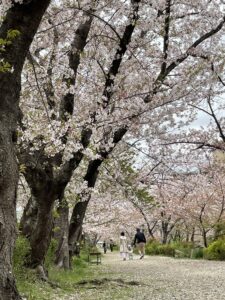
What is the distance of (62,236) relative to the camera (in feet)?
51.3

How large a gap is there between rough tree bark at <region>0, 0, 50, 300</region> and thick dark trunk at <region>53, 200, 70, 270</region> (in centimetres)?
992

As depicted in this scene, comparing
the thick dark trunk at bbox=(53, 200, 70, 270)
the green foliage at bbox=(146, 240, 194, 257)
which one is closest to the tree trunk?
the thick dark trunk at bbox=(53, 200, 70, 270)

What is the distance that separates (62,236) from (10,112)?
10.7m

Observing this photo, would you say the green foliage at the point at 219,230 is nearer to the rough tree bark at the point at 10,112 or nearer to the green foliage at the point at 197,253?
the green foliage at the point at 197,253

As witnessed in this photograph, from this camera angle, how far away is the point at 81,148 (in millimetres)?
9594

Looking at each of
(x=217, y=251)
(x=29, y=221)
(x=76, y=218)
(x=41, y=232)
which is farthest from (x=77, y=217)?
(x=217, y=251)

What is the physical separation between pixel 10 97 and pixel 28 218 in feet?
20.4

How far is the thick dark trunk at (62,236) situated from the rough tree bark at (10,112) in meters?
9.92

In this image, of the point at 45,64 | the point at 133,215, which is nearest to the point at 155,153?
the point at 45,64

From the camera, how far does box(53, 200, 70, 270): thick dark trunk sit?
15.5 metres

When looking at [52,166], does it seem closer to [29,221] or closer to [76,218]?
[29,221]

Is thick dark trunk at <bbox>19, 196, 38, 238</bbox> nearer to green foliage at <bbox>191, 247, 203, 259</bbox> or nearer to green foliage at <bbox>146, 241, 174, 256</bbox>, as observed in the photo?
green foliage at <bbox>191, 247, 203, 259</bbox>

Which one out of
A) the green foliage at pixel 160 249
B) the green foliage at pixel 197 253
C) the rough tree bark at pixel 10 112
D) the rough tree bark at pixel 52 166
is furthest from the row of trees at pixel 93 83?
the green foliage at pixel 160 249

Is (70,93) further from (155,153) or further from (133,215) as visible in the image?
(133,215)
